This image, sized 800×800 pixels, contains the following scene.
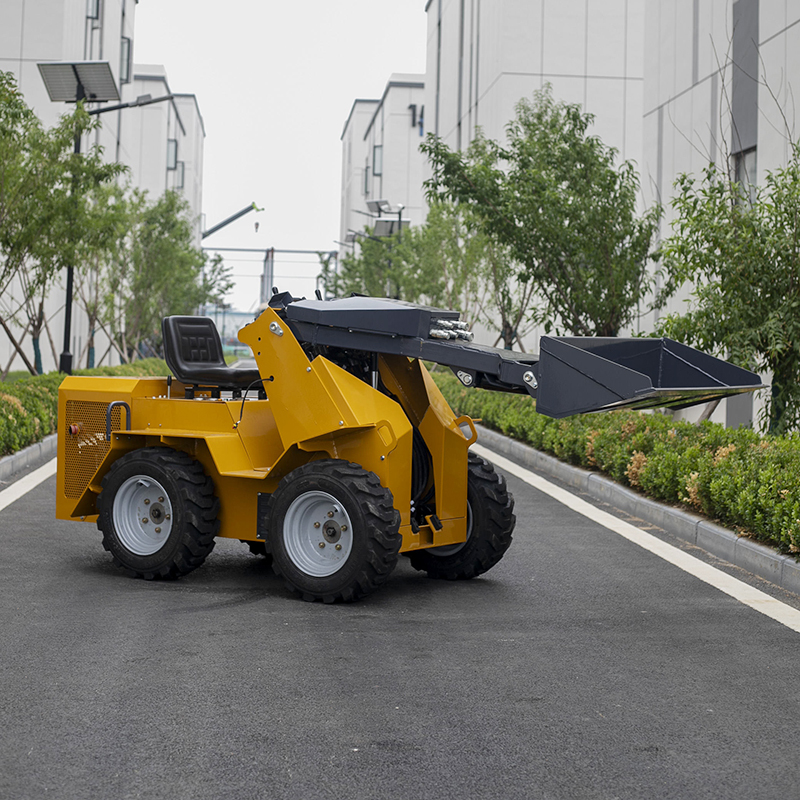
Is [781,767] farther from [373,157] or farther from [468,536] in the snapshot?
[373,157]

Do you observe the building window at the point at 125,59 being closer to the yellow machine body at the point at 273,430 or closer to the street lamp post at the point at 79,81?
the street lamp post at the point at 79,81

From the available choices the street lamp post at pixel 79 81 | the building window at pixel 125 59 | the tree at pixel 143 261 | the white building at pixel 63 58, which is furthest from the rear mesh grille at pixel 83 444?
the building window at pixel 125 59

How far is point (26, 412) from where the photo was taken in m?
14.8

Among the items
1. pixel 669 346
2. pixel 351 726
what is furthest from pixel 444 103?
pixel 351 726

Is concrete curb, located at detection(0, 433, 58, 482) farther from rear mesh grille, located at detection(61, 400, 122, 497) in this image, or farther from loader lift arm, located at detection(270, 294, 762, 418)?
loader lift arm, located at detection(270, 294, 762, 418)

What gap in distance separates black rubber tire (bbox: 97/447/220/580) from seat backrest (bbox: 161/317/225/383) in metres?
0.70

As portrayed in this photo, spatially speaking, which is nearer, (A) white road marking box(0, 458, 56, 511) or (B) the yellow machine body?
(B) the yellow machine body

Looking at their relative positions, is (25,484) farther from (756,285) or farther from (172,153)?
(172,153)

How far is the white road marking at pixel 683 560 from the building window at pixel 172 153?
207ft

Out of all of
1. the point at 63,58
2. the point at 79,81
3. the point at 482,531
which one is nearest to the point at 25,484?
the point at 482,531

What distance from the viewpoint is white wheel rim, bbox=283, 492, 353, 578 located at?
268 inches

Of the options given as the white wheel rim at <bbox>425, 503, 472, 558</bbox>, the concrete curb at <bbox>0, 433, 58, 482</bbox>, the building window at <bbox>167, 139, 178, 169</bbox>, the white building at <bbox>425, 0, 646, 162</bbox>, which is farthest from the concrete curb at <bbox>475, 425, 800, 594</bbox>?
the building window at <bbox>167, 139, 178, 169</bbox>

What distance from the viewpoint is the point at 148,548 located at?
7.49 meters

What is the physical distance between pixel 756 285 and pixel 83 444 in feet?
21.1
